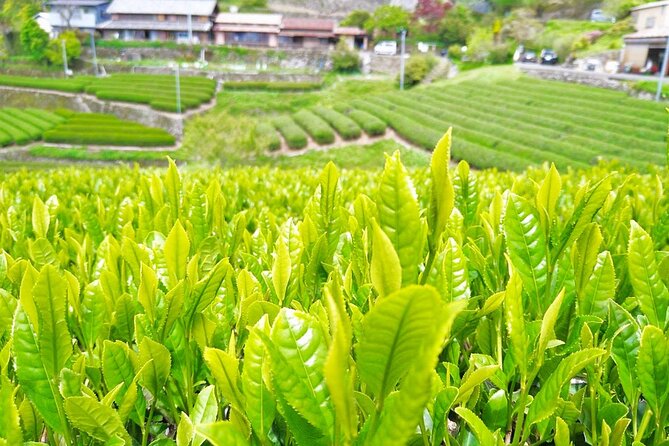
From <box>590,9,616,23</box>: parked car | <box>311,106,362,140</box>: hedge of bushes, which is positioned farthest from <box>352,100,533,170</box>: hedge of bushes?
<box>590,9,616,23</box>: parked car

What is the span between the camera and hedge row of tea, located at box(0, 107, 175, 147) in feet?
90.6

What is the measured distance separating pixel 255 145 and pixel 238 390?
23.3 metres

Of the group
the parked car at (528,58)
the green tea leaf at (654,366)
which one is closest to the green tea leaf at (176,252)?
the green tea leaf at (654,366)

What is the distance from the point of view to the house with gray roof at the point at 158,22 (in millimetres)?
50719

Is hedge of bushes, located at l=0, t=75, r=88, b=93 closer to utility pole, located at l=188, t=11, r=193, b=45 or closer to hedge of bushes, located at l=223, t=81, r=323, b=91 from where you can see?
hedge of bushes, located at l=223, t=81, r=323, b=91

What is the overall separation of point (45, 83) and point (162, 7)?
19.9m

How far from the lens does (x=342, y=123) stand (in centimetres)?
2822

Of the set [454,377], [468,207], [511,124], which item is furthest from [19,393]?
[511,124]

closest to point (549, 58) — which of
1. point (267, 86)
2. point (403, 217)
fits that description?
point (267, 86)

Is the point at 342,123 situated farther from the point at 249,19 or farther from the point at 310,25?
the point at 249,19

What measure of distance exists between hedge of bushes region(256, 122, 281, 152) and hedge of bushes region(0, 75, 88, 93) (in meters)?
14.1

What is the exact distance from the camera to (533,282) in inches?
38.7

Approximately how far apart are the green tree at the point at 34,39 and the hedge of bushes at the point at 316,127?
24071 mm

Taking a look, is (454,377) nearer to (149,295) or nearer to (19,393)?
(149,295)
